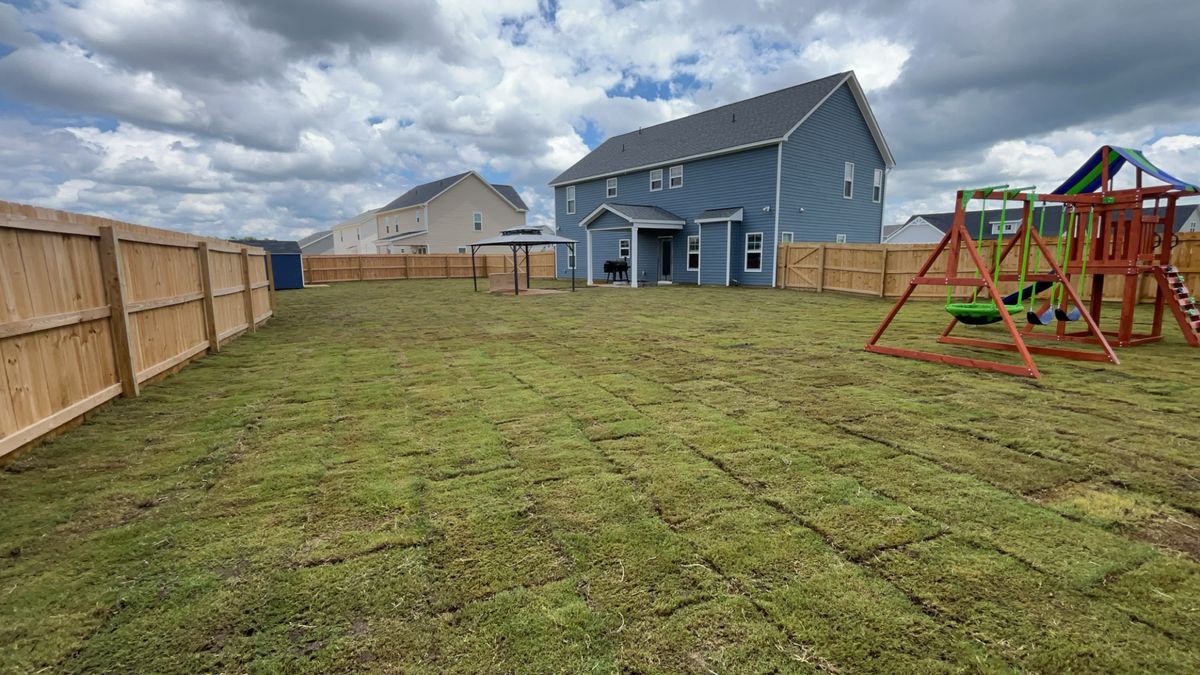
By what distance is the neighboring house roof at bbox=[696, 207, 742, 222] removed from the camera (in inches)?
794

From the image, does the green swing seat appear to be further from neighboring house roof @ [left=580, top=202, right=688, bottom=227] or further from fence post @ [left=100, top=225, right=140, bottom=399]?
neighboring house roof @ [left=580, top=202, right=688, bottom=227]

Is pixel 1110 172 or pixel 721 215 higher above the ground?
pixel 721 215

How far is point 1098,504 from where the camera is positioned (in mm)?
2682

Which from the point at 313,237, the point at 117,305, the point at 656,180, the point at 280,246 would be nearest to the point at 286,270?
the point at 280,246

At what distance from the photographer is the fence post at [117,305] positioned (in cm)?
459

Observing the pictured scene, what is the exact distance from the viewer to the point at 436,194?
3750cm

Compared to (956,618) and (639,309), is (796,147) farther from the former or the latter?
(956,618)

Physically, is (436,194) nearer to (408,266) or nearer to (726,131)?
(408,266)

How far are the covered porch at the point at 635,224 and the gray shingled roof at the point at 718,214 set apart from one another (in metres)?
1.06

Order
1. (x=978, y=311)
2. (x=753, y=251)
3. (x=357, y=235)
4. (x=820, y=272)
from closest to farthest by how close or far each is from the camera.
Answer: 1. (x=978, y=311)
2. (x=820, y=272)
3. (x=753, y=251)
4. (x=357, y=235)

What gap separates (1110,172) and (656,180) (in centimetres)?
1801

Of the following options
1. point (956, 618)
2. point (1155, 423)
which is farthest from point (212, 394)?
point (1155, 423)

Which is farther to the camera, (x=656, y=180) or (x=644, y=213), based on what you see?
(x=656, y=180)

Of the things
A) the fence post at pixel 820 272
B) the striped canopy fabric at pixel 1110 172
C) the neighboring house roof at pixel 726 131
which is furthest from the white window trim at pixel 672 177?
the striped canopy fabric at pixel 1110 172
